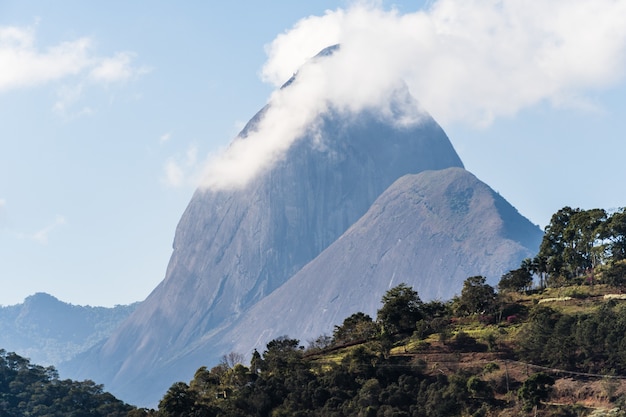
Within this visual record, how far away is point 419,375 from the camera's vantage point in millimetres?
118938

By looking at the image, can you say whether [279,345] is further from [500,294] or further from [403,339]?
[500,294]

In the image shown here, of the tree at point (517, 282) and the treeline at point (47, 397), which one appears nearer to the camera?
the tree at point (517, 282)

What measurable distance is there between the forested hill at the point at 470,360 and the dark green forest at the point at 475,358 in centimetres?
14

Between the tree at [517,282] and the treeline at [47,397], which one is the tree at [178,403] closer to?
the treeline at [47,397]

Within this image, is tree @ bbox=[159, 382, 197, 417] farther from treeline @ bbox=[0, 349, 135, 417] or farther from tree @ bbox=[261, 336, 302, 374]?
treeline @ bbox=[0, 349, 135, 417]

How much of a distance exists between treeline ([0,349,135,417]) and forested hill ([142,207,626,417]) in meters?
29.1

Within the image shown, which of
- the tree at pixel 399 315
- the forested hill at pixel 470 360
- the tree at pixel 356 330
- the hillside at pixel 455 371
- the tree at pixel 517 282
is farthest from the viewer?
the tree at pixel 517 282

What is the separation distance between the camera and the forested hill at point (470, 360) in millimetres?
110812

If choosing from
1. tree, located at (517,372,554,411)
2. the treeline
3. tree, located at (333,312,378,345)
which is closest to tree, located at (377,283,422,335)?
tree, located at (333,312,378,345)

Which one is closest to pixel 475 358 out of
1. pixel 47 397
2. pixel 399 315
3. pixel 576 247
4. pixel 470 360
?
pixel 470 360

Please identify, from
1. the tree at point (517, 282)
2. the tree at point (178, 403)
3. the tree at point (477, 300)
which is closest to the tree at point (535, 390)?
the tree at point (477, 300)

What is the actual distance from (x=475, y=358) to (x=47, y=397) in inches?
2910

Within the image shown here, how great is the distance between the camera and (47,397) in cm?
16375

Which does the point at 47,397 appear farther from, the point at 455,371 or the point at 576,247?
the point at 576,247
